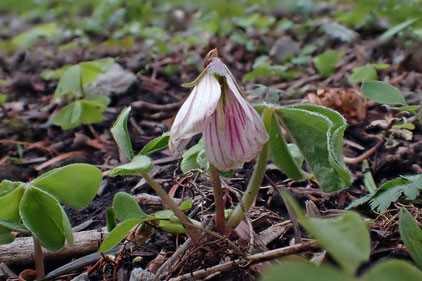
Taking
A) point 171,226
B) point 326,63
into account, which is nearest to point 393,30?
point 326,63

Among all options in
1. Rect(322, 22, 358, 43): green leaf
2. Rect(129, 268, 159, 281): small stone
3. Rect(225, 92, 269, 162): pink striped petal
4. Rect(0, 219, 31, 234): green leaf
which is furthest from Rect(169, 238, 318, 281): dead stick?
Rect(322, 22, 358, 43): green leaf

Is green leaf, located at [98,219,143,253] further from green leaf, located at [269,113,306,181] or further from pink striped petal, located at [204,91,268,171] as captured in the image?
green leaf, located at [269,113,306,181]

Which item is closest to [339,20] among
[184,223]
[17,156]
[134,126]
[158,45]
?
[158,45]

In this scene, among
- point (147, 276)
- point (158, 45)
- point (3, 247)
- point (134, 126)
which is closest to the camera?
point (147, 276)

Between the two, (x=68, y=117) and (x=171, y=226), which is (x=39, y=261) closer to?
(x=171, y=226)

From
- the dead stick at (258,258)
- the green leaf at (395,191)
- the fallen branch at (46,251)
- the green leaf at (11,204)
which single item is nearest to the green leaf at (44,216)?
the green leaf at (11,204)

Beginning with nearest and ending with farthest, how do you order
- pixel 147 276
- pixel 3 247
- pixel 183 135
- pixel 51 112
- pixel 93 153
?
pixel 183 135
pixel 147 276
pixel 3 247
pixel 93 153
pixel 51 112

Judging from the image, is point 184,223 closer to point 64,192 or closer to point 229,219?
point 229,219
